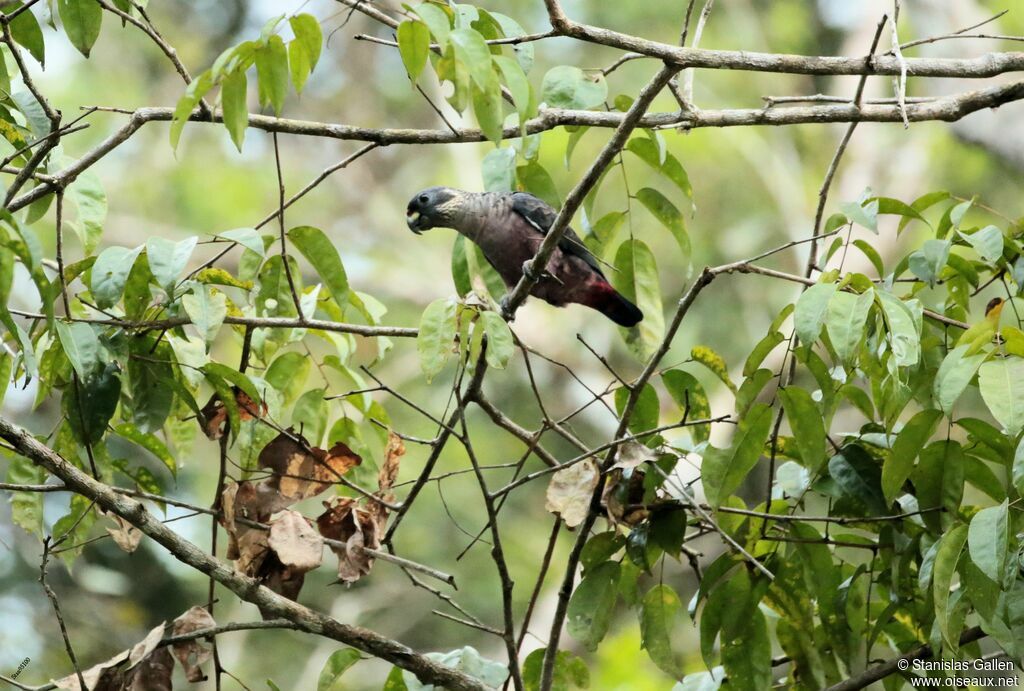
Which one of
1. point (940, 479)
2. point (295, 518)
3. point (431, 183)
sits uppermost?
point (431, 183)

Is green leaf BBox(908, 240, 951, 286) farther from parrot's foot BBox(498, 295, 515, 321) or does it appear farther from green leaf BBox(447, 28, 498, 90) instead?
parrot's foot BBox(498, 295, 515, 321)

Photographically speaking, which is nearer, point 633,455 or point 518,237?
point 633,455

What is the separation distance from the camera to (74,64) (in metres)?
8.05

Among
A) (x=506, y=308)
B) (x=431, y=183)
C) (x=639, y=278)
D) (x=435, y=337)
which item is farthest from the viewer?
(x=431, y=183)

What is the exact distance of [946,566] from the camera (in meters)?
1.79

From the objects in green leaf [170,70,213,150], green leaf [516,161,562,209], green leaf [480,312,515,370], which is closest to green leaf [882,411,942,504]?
green leaf [480,312,515,370]

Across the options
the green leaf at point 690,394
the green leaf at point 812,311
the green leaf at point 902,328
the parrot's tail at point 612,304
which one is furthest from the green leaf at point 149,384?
the parrot's tail at point 612,304

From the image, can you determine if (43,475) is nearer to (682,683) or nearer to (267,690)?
(682,683)

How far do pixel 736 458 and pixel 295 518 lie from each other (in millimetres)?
954

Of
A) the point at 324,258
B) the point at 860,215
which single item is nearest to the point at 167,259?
the point at 324,258

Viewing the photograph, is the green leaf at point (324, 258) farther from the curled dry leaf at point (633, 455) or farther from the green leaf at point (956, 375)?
the green leaf at point (956, 375)

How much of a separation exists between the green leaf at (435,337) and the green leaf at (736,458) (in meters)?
0.63

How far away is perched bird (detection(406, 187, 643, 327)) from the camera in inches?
149

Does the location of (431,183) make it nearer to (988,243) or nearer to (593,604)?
(593,604)
